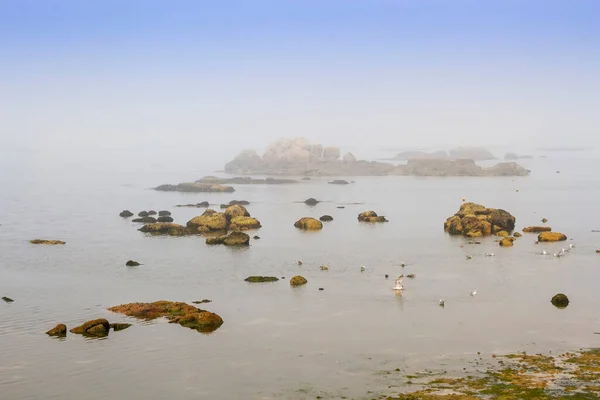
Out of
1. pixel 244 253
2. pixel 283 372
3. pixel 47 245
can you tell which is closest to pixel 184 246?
pixel 244 253

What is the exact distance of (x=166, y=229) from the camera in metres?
139

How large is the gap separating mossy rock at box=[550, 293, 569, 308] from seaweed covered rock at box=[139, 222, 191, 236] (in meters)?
76.8

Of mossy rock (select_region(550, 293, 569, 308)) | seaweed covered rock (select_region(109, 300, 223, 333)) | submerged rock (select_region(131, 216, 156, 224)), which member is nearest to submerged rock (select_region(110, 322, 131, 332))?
seaweed covered rock (select_region(109, 300, 223, 333))

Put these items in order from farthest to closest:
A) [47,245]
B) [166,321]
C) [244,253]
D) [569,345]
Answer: [47,245] < [244,253] < [166,321] < [569,345]

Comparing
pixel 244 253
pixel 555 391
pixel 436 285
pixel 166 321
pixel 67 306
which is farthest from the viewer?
pixel 244 253

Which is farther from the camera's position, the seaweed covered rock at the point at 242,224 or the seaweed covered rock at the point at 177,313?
the seaweed covered rock at the point at 242,224

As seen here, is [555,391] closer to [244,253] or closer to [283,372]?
[283,372]

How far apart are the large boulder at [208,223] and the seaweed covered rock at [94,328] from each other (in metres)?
71.8

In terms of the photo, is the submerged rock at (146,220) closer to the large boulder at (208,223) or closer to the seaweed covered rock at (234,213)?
the seaweed covered rock at (234,213)

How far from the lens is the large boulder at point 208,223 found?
139000 millimetres

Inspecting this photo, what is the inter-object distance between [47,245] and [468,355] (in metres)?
90.1

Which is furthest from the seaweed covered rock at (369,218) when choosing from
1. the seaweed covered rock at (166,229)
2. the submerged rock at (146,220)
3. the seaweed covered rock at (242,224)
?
the submerged rock at (146,220)

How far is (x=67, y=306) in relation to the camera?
78.0 m

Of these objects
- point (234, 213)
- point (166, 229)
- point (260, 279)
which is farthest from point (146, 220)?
point (260, 279)
